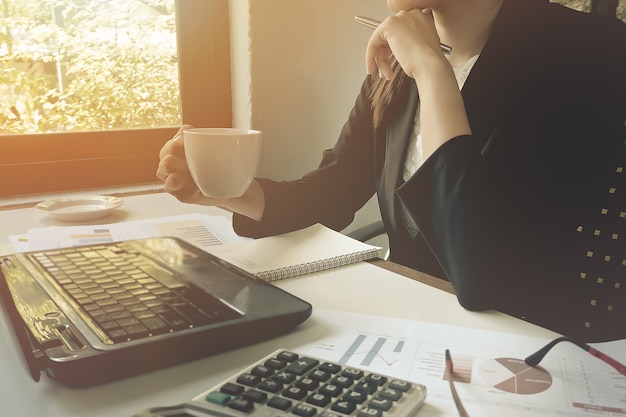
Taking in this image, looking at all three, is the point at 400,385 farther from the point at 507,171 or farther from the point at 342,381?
the point at 507,171

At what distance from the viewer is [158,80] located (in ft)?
5.22

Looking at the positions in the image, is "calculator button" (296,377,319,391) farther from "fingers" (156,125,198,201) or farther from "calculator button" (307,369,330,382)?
"fingers" (156,125,198,201)

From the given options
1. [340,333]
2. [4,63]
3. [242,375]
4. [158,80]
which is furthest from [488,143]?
[4,63]

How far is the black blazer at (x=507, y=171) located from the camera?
0.73m

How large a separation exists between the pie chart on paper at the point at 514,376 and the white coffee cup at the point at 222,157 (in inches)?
14.9

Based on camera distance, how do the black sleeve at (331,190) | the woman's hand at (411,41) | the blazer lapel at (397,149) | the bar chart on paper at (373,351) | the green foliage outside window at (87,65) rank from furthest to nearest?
the green foliage outside window at (87,65), the blazer lapel at (397,149), the black sleeve at (331,190), the woman's hand at (411,41), the bar chart on paper at (373,351)

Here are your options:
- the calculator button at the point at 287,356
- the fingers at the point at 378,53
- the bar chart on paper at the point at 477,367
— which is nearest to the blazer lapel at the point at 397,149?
the fingers at the point at 378,53

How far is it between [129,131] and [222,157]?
960 mm

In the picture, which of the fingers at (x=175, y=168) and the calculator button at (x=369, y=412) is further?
the fingers at (x=175, y=168)

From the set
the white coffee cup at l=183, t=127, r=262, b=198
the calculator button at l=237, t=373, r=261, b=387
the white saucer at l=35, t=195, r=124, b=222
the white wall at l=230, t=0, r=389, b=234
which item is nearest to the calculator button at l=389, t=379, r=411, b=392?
the calculator button at l=237, t=373, r=261, b=387

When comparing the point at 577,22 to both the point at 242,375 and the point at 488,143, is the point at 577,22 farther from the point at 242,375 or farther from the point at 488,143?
the point at 242,375

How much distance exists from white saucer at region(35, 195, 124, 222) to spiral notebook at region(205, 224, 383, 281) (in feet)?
1.10

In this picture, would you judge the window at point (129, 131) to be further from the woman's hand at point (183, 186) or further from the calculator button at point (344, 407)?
the calculator button at point (344, 407)

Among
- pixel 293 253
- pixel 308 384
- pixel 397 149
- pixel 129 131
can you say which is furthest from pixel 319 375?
pixel 129 131
